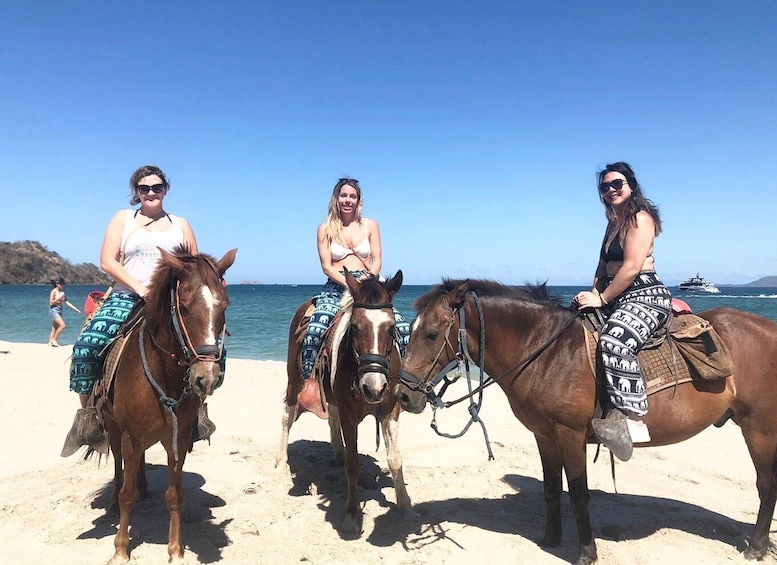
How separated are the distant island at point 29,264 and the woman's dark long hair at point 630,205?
367 feet

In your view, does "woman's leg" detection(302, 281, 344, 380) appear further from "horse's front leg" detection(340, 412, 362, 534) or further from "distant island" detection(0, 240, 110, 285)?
"distant island" detection(0, 240, 110, 285)

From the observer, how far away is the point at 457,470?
217 inches

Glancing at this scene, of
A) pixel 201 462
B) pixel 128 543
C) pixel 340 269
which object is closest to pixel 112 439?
pixel 128 543

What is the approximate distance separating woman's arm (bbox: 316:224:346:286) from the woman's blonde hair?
60 millimetres

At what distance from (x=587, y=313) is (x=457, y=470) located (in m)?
2.64

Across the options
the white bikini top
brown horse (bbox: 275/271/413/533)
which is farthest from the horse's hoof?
the white bikini top

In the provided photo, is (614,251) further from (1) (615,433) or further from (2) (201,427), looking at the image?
(2) (201,427)

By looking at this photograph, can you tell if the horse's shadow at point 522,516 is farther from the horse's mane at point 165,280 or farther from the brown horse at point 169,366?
the horse's mane at point 165,280

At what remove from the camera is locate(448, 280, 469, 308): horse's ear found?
11.4 ft

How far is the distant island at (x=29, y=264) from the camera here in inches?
3907

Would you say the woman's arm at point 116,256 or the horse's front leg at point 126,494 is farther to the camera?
the woman's arm at point 116,256

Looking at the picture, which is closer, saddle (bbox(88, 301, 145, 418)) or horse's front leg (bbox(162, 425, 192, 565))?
horse's front leg (bbox(162, 425, 192, 565))

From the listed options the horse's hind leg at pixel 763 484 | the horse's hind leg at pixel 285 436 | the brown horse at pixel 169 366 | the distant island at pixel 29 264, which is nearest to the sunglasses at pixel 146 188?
the brown horse at pixel 169 366

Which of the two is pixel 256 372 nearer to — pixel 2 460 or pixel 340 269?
pixel 2 460
